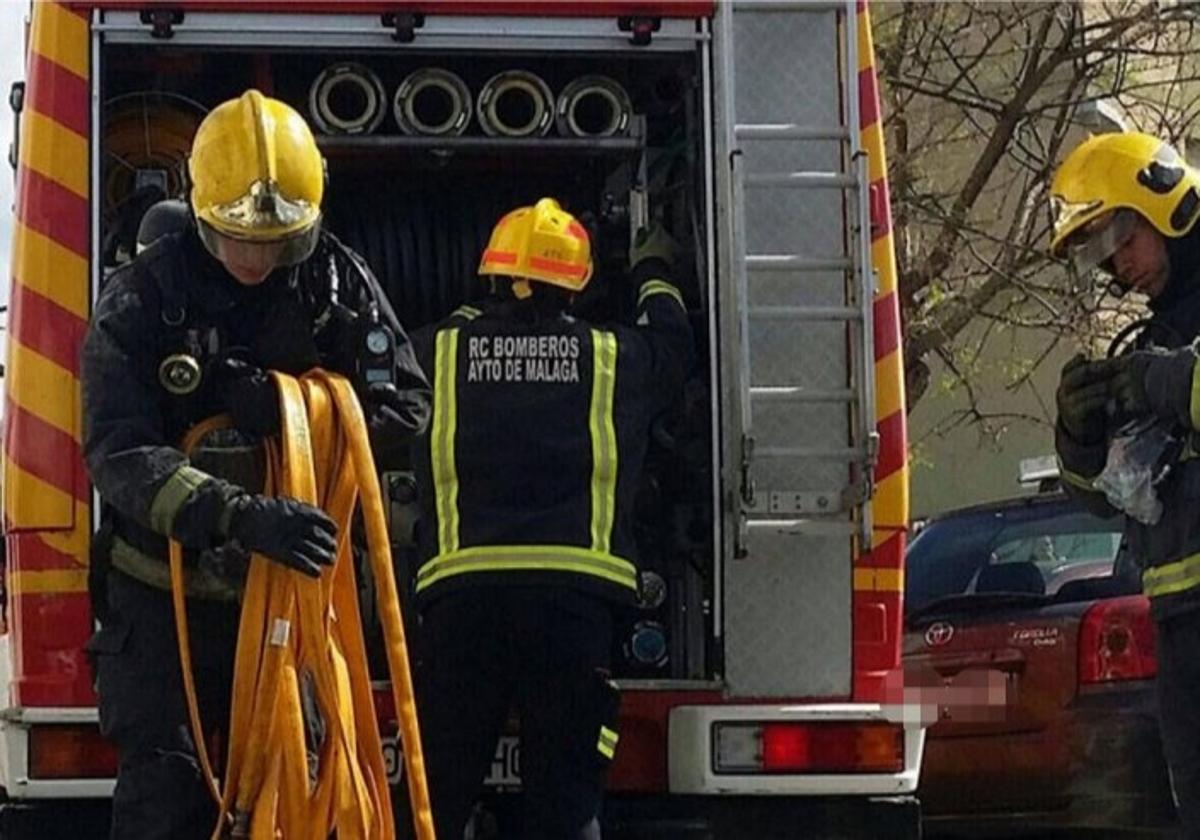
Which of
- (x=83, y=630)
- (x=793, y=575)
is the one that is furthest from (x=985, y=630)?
(x=83, y=630)

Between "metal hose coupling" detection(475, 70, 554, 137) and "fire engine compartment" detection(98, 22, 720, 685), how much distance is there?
0.01 m

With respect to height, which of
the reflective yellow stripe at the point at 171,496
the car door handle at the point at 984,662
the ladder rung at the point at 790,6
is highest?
the ladder rung at the point at 790,6

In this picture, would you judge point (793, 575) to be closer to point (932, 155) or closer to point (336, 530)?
point (336, 530)

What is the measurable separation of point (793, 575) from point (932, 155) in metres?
10.3

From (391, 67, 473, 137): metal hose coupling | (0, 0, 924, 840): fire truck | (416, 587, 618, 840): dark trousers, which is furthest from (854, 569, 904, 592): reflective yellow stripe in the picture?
(391, 67, 473, 137): metal hose coupling

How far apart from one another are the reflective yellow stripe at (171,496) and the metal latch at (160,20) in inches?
53.7

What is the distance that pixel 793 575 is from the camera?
17.3 ft

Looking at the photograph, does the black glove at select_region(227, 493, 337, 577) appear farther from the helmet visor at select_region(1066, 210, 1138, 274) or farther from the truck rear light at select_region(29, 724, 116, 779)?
the helmet visor at select_region(1066, 210, 1138, 274)

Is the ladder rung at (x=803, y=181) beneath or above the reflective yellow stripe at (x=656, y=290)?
above

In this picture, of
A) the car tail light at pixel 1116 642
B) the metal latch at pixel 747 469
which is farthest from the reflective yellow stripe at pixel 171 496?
the car tail light at pixel 1116 642

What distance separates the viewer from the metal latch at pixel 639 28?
5.25 m

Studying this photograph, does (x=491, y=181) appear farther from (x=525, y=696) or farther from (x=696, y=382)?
(x=525, y=696)

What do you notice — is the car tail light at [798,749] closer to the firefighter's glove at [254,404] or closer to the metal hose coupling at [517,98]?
the firefighter's glove at [254,404]

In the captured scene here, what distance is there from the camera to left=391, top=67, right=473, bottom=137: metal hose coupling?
5.63 meters
